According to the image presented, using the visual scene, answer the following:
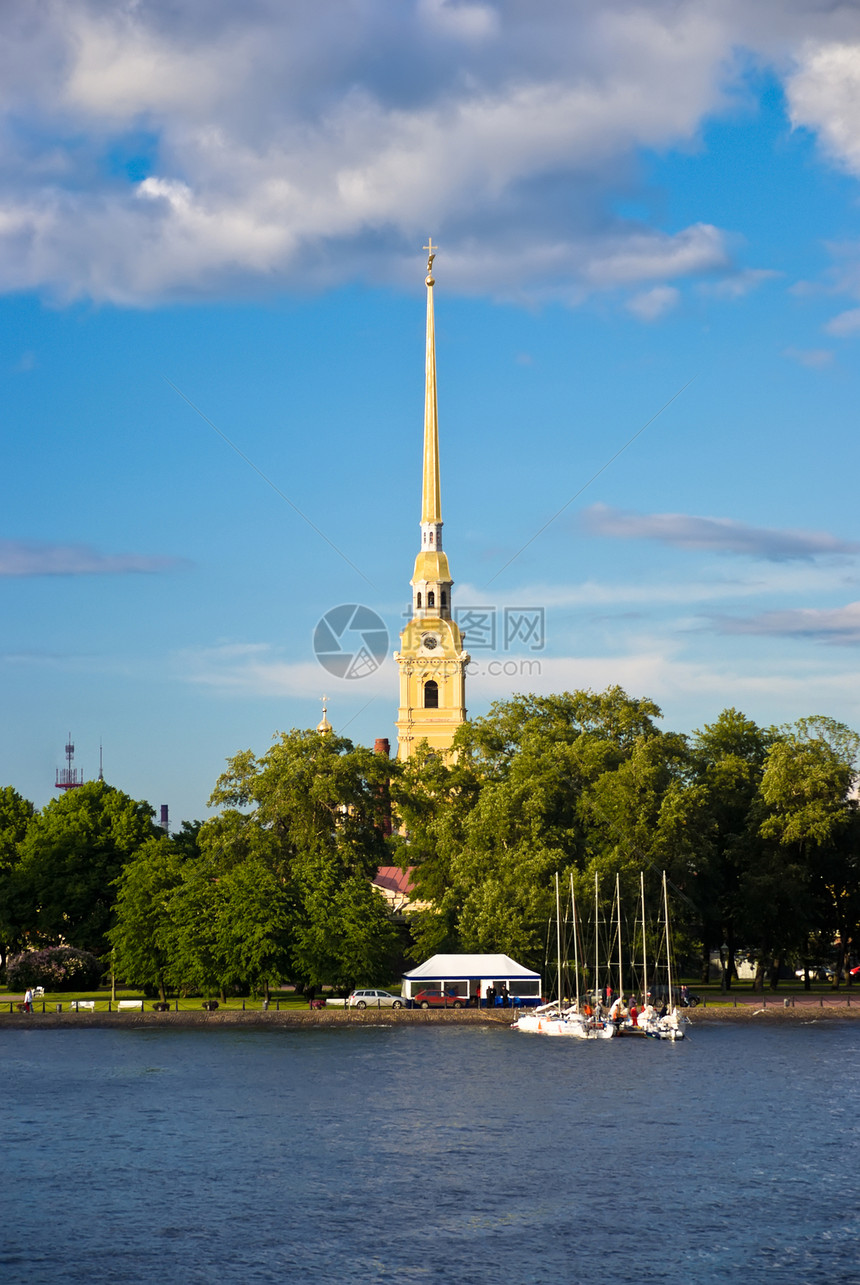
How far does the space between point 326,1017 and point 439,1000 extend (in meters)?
7.75

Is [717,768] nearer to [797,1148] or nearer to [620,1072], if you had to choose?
[620,1072]

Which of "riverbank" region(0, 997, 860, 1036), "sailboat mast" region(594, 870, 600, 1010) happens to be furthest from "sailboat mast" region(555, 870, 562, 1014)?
"riverbank" region(0, 997, 860, 1036)

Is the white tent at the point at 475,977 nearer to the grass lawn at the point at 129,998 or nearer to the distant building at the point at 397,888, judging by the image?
the grass lawn at the point at 129,998

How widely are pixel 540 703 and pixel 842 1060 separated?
40707 mm

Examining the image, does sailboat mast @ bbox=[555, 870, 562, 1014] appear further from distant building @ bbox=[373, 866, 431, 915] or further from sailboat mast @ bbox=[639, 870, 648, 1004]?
distant building @ bbox=[373, 866, 431, 915]

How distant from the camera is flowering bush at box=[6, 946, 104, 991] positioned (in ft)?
325

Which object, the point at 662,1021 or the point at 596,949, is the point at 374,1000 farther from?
the point at 662,1021

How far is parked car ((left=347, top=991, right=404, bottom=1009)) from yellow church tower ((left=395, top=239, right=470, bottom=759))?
47.3 metres

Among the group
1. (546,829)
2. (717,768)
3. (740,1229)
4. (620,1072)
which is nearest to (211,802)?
(546,829)

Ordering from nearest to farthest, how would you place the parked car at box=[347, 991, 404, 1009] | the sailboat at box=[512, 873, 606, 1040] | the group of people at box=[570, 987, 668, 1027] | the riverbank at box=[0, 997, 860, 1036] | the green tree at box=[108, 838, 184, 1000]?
the sailboat at box=[512, 873, 606, 1040], the group of people at box=[570, 987, 668, 1027], the riverbank at box=[0, 997, 860, 1036], the parked car at box=[347, 991, 404, 1009], the green tree at box=[108, 838, 184, 1000]

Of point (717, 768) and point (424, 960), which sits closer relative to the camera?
point (424, 960)

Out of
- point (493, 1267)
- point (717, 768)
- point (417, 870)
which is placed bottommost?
point (493, 1267)

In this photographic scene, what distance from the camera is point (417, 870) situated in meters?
99.6

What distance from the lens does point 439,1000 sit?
9056cm
